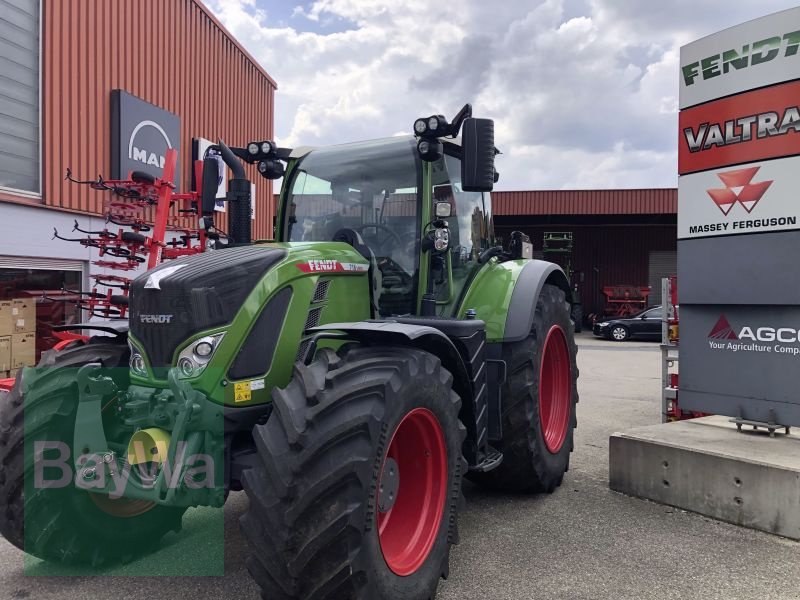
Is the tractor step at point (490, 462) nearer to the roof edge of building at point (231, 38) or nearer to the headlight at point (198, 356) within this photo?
the headlight at point (198, 356)

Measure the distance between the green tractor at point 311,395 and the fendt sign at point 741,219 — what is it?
1687 mm

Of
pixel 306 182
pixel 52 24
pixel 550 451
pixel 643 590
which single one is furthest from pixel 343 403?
pixel 52 24

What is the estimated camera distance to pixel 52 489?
3.20 metres

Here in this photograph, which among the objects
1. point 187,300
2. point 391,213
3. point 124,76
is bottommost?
point 187,300

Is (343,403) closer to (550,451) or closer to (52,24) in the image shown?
(550,451)

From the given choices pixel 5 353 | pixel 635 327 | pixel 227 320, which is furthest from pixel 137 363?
pixel 635 327

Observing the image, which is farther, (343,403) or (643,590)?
(643,590)

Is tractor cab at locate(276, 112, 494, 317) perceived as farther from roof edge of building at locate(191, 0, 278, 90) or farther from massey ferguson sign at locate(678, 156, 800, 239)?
roof edge of building at locate(191, 0, 278, 90)

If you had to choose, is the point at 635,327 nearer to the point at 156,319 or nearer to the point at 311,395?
the point at 156,319

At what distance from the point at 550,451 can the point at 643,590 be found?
5.20ft

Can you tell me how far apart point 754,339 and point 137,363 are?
4.27 meters

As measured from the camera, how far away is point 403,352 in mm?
3004

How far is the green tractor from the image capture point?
2486 millimetres

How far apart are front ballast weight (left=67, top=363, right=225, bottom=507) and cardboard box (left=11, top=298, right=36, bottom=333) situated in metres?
6.89
